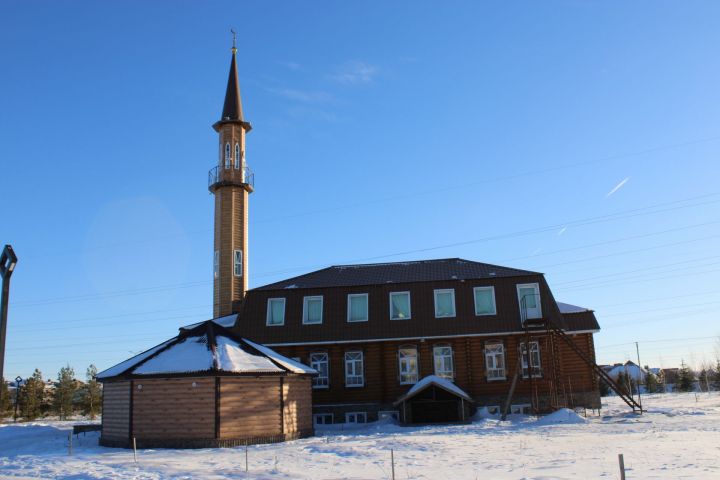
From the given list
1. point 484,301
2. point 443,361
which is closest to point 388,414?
point 443,361

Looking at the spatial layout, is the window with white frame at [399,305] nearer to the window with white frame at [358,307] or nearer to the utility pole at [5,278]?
the window with white frame at [358,307]

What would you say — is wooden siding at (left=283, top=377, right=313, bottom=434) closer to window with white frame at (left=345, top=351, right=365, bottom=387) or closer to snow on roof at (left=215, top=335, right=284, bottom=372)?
snow on roof at (left=215, top=335, right=284, bottom=372)

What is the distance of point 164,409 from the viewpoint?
21.2 m

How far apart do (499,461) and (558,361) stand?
631 inches

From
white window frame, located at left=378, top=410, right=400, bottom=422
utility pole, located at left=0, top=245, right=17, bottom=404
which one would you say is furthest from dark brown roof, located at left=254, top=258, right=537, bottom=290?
utility pole, located at left=0, top=245, right=17, bottom=404

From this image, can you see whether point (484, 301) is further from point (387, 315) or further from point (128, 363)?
point (128, 363)

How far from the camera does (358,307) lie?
32.3 meters

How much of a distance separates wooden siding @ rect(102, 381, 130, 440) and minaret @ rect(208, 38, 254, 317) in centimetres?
1431

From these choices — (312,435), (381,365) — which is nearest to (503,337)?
(381,365)

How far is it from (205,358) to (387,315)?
1184 cm

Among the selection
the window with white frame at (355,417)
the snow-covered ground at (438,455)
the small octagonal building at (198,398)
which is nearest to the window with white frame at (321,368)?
the window with white frame at (355,417)

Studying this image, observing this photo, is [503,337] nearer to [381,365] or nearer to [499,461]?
[381,365]

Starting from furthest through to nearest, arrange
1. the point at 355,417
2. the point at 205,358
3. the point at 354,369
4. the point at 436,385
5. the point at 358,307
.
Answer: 1. the point at 358,307
2. the point at 354,369
3. the point at 355,417
4. the point at 436,385
5. the point at 205,358

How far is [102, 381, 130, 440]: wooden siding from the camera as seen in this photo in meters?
21.6
